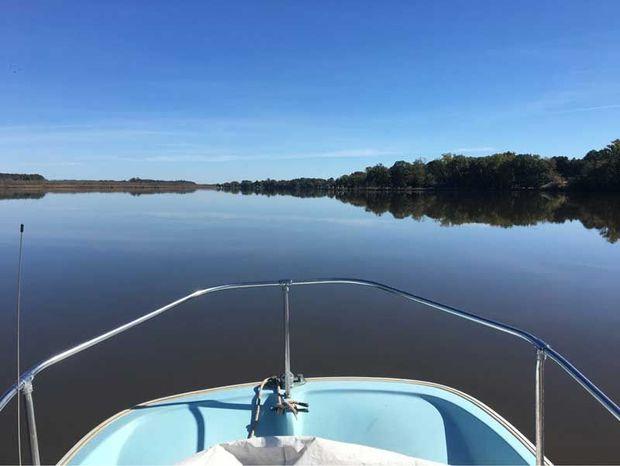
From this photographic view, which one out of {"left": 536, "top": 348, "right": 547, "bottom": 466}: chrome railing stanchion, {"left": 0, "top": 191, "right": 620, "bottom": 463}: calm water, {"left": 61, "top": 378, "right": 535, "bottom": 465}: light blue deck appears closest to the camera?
{"left": 536, "top": 348, "right": 547, "bottom": 466}: chrome railing stanchion

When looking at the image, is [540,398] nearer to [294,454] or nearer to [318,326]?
[294,454]

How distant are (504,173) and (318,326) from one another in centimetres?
7171

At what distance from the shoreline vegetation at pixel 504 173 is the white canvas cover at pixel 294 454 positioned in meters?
61.7

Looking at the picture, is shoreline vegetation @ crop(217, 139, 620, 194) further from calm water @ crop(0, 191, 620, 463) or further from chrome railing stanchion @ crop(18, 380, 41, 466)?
chrome railing stanchion @ crop(18, 380, 41, 466)

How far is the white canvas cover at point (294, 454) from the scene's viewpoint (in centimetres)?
187

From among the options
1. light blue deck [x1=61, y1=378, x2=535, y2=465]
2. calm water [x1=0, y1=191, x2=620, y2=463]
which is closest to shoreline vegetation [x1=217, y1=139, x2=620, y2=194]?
calm water [x1=0, y1=191, x2=620, y2=463]

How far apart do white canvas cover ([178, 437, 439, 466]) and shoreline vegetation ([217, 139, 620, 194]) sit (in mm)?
61651

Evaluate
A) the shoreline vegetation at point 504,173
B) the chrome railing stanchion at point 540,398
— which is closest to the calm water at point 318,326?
the chrome railing stanchion at point 540,398

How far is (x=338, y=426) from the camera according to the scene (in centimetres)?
273

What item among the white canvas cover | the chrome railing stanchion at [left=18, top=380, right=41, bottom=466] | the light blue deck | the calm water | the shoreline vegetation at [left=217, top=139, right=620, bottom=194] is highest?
the shoreline vegetation at [left=217, top=139, right=620, bottom=194]

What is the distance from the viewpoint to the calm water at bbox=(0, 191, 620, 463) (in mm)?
4492

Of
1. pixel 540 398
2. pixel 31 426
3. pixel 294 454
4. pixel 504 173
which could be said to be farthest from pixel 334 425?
pixel 504 173

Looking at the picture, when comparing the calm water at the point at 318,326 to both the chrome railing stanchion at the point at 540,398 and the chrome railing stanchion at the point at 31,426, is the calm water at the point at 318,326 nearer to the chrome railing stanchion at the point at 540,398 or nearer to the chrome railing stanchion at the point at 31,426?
the chrome railing stanchion at the point at 540,398

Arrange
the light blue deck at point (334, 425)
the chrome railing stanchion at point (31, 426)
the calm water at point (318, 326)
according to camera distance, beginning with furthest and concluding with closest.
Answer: the calm water at point (318, 326) → the light blue deck at point (334, 425) → the chrome railing stanchion at point (31, 426)
